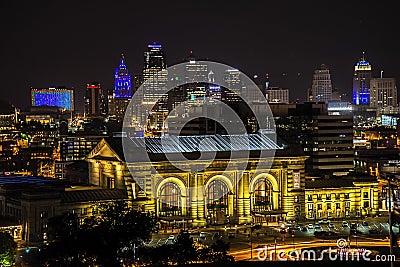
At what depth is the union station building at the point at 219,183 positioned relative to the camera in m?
93.9

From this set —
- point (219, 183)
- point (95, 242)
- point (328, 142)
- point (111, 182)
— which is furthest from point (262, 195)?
point (328, 142)

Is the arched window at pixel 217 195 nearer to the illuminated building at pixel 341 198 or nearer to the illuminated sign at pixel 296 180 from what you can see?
the illuminated sign at pixel 296 180

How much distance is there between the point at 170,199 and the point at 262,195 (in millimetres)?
11283

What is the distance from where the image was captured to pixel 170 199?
313ft

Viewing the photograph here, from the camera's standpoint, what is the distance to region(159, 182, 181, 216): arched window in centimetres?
9475

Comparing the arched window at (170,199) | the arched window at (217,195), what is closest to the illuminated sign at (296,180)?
the arched window at (217,195)

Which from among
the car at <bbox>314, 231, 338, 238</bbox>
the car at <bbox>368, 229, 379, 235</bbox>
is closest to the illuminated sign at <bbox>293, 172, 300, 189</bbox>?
the car at <bbox>314, 231, 338, 238</bbox>

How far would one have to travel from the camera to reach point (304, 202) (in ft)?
333

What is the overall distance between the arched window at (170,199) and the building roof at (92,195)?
423 cm

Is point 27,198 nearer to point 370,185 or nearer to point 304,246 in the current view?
point 304,246

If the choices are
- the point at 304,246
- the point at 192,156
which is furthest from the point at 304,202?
the point at 304,246

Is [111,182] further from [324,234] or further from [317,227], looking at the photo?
[324,234]

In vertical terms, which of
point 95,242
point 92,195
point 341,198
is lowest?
point 95,242

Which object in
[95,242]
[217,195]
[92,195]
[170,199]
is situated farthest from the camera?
[217,195]
